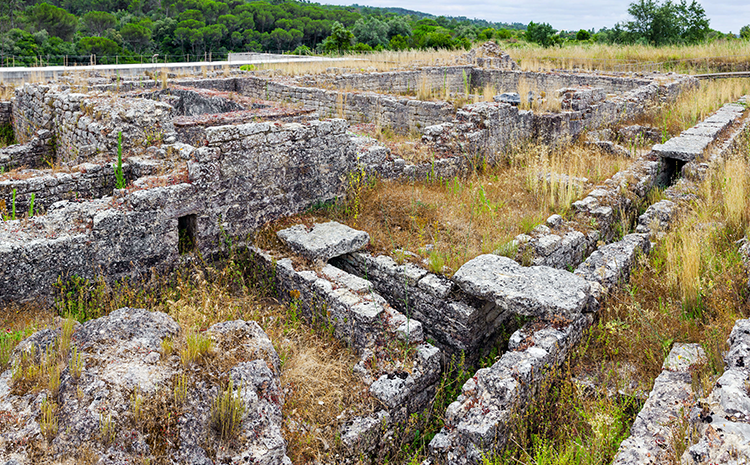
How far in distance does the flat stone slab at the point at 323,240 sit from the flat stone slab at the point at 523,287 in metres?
1.52

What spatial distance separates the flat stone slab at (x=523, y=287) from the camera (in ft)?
16.3

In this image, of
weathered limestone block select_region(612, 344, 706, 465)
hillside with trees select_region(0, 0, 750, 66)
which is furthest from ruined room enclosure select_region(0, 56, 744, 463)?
hillside with trees select_region(0, 0, 750, 66)

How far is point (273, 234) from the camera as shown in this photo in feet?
23.1

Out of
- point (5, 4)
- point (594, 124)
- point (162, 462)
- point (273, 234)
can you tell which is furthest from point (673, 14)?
point (5, 4)

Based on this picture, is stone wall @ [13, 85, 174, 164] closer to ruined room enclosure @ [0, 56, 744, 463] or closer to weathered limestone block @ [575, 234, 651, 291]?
ruined room enclosure @ [0, 56, 744, 463]

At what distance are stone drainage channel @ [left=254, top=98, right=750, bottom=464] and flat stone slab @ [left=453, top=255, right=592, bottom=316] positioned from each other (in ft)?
0.04

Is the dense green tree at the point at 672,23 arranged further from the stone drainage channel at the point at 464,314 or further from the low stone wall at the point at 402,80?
the stone drainage channel at the point at 464,314

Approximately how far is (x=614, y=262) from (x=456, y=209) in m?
2.43

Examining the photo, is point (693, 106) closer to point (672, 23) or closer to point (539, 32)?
point (672, 23)

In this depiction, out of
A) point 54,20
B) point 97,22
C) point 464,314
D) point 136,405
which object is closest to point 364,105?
point 464,314

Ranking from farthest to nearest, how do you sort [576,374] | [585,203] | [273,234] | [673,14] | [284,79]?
1. [673,14]
2. [284,79]
3. [585,203]
4. [273,234]
5. [576,374]

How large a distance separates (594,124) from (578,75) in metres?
7.74

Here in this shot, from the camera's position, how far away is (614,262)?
593cm

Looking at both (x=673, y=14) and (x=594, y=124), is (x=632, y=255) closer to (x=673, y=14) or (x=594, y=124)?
(x=594, y=124)
